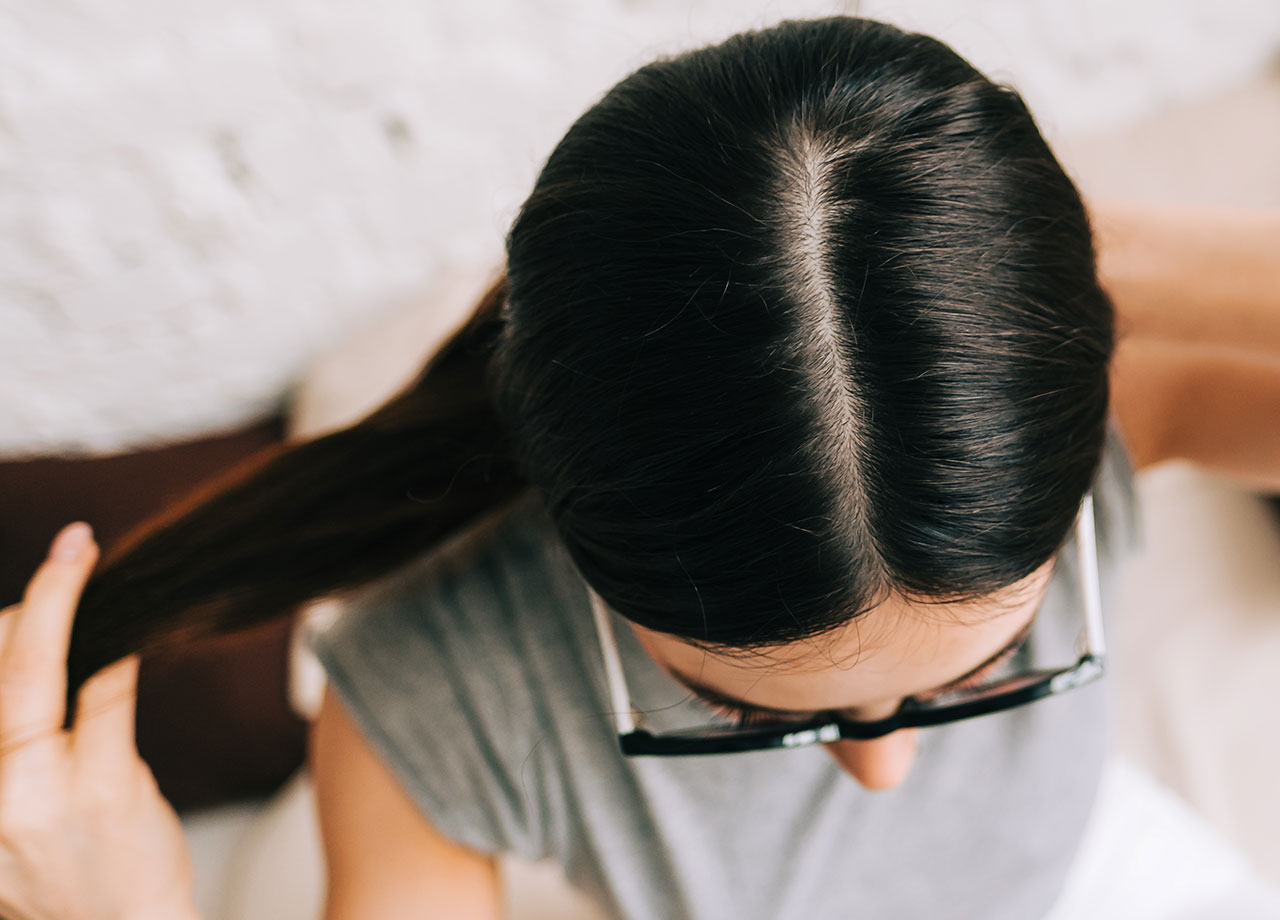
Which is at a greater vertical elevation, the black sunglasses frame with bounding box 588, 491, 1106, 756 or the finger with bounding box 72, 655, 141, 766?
the black sunglasses frame with bounding box 588, 491, 1106, 756

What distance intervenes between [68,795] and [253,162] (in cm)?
63

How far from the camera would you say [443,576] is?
0.66 metres

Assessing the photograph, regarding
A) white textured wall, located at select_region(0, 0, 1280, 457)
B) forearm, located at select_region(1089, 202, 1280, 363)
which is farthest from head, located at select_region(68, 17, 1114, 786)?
white textured wall, located at select_region(0, 0, 1280, 457)

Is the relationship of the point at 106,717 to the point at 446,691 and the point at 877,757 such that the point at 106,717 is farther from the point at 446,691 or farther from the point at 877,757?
the point at 877,757

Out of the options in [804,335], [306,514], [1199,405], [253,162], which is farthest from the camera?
[253,162]

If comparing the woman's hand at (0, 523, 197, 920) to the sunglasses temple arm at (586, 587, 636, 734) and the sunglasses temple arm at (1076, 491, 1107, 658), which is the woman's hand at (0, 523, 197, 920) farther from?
the sunglasses temple arm at (1076, 491, 1107, 658)

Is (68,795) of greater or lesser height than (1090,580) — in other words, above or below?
below

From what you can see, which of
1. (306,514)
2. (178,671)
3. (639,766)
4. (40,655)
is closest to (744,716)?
(639,766)

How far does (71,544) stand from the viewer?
1.97 ft

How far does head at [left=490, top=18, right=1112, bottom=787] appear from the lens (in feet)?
1.22

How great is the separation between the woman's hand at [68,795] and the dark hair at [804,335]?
34cm

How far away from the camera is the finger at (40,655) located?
53 centimetres

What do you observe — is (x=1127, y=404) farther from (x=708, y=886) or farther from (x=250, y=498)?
(x=250, y=498)

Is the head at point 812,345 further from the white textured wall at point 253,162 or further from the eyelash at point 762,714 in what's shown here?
the white textured wall at point 253,162
